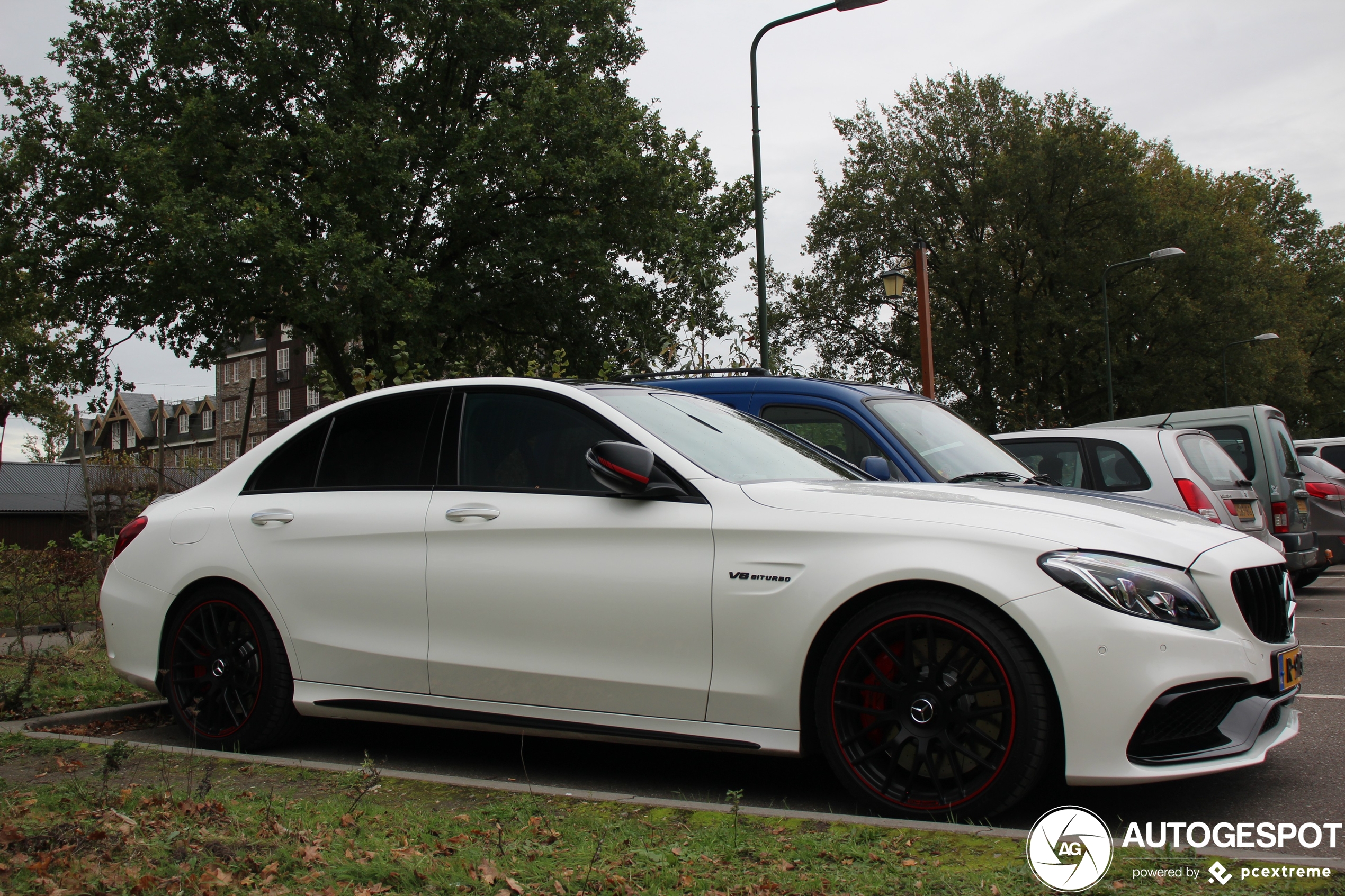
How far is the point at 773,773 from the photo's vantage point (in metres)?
4.85

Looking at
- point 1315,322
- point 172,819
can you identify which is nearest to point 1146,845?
point 172,819

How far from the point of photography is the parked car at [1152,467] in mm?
9469

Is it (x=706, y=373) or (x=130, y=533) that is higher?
(x=706, y=373)

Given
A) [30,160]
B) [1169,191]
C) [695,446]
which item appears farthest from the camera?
[1169,191]

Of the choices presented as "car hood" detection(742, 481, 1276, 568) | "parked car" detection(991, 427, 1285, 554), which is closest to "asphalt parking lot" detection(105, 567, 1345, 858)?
"car hood" detection(742, 481, 1276, 568)

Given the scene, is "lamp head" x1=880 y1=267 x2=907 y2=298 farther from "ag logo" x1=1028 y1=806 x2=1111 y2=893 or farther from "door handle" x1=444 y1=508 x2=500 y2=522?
"ag logo" x1=1028 y1=806 x2=1111 y2=893

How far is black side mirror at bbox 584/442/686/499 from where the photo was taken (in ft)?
14.1

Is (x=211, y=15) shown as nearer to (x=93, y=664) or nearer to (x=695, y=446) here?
(x=93, y=664)

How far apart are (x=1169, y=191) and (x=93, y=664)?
46.1 meters

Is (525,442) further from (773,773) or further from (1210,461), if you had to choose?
(1210,461)

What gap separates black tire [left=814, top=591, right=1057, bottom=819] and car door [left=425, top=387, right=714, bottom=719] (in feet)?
1.84

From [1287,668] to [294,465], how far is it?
426 cm

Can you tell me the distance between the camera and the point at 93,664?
25.8ft

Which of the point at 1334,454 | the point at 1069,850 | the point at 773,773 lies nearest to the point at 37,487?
the point at 1334,454
